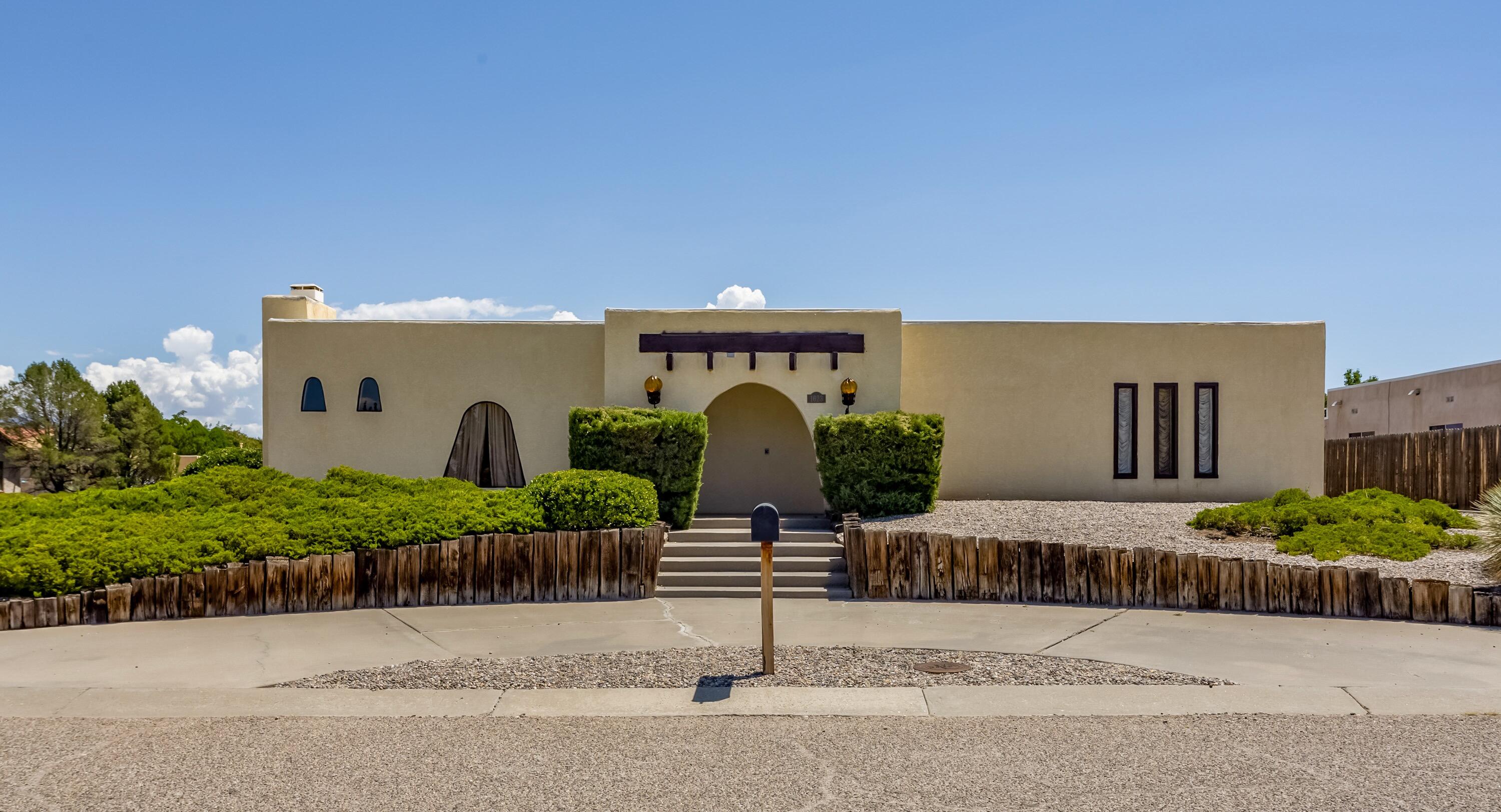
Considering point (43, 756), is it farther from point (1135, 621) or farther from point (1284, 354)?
point (1284, 354)

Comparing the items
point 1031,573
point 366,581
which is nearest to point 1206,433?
point 1031,573

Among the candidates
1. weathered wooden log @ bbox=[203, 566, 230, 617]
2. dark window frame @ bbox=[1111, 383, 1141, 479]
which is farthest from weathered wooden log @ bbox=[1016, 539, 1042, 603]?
weathered wooden log @ bbox=[203, 566, 230, 617]

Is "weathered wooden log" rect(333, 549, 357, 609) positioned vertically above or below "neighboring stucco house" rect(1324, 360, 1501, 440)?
below

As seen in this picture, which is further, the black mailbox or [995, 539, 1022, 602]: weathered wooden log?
[995, 539, 1022, 602]: weathered wooden log

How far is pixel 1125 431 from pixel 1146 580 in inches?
247

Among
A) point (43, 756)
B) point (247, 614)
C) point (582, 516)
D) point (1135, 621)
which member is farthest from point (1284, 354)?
point (43, 756)

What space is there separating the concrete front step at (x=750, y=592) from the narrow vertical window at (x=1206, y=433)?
7862mm

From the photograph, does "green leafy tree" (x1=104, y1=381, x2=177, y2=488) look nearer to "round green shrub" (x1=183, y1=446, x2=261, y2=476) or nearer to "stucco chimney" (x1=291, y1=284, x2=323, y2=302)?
"round green shrub" (x1=183, y1=446, x2=261, y2=476)

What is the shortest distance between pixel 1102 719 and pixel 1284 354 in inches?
460

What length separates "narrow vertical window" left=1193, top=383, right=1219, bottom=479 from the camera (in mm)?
14992

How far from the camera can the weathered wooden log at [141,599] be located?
28.3ft

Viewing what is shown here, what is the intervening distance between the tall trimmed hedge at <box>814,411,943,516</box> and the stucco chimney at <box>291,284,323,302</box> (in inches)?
361

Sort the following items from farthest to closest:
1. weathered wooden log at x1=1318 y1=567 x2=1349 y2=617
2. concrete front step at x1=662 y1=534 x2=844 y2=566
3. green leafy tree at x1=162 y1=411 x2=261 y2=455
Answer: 1. green leafy tree at x1=162 y1=411 x2=261 y2=455
2. concrete front step at x1=662 y1=534 x2=844 y2=566
3. weathered wooden log at x1=1318 y1=567 x2=1349 y2=617

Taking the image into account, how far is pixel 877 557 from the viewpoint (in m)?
9.88
